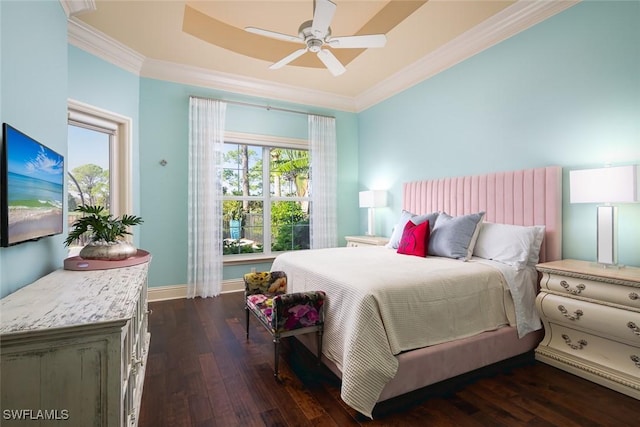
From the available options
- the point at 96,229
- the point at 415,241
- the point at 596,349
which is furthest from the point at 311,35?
the point at 596,349

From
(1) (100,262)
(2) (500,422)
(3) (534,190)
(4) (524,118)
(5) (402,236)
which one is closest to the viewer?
(2) (500,422)

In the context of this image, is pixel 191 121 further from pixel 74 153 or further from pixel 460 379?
pixel 460 379

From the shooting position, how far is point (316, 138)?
16.1 feet

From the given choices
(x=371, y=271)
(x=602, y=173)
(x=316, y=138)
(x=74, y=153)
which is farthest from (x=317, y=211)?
(x=602, y=173)

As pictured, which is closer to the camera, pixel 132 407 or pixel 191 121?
pixel 132 407

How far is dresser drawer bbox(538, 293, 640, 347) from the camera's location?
6.12 feet

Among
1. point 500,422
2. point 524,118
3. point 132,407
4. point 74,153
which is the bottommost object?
point 500,422

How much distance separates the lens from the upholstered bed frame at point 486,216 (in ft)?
6.09

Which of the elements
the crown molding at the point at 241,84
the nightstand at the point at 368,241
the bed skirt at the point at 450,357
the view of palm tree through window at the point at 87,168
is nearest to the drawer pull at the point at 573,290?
the bed skirt at the point at 450,357

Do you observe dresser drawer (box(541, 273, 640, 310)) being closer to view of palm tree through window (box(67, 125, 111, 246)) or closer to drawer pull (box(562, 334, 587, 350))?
drawer pull (box(562, 334, 587, 350))

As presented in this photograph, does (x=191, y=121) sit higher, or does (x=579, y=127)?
(x=191, y=121)

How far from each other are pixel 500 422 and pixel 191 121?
13.8 ft

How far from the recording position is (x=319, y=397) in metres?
1.91

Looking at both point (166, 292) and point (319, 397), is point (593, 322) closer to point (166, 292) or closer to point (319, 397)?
point (319, 397)
